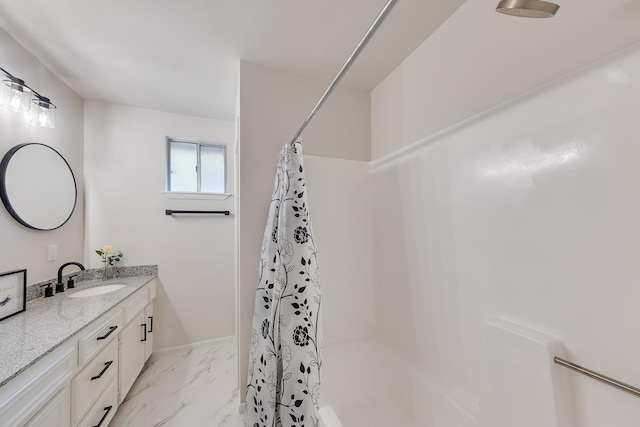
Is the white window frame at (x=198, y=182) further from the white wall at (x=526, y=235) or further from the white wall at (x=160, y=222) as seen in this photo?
the white wall at (x=526, y=235)

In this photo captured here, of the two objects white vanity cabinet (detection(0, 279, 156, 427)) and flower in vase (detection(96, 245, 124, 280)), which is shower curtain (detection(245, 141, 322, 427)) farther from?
flower in vase (detection(96, 245, 124, 280))

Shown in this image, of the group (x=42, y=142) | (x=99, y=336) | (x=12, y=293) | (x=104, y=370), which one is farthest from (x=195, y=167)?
(x=104, y=370)

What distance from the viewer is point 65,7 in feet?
4.15

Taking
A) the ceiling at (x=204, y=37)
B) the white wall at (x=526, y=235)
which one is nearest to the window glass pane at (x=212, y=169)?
the ceiling at (x=204, y=37)

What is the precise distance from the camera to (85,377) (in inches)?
48.4

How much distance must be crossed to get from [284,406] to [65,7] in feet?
8.11

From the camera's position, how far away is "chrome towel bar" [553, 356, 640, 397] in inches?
27.7

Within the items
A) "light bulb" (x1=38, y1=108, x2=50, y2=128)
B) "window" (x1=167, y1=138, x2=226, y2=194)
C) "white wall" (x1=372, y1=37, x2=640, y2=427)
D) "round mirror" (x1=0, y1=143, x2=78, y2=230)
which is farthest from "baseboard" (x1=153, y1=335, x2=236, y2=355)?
"light bulb" (x1=38, y1=108, x2=50, y2=128)

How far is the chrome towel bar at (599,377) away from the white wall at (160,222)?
8.53 feet

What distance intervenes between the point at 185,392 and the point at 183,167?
2.18m

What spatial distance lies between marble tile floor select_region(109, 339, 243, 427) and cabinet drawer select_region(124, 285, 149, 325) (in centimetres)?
64

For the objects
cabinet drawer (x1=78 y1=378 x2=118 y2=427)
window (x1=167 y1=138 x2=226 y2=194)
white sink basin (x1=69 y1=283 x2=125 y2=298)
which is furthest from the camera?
window (x1=167 y1=138 x2=226 y2=194)

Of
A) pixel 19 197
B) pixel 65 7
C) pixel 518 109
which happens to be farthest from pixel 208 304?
pixel 518 109

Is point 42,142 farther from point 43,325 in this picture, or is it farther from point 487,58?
point 487,58
